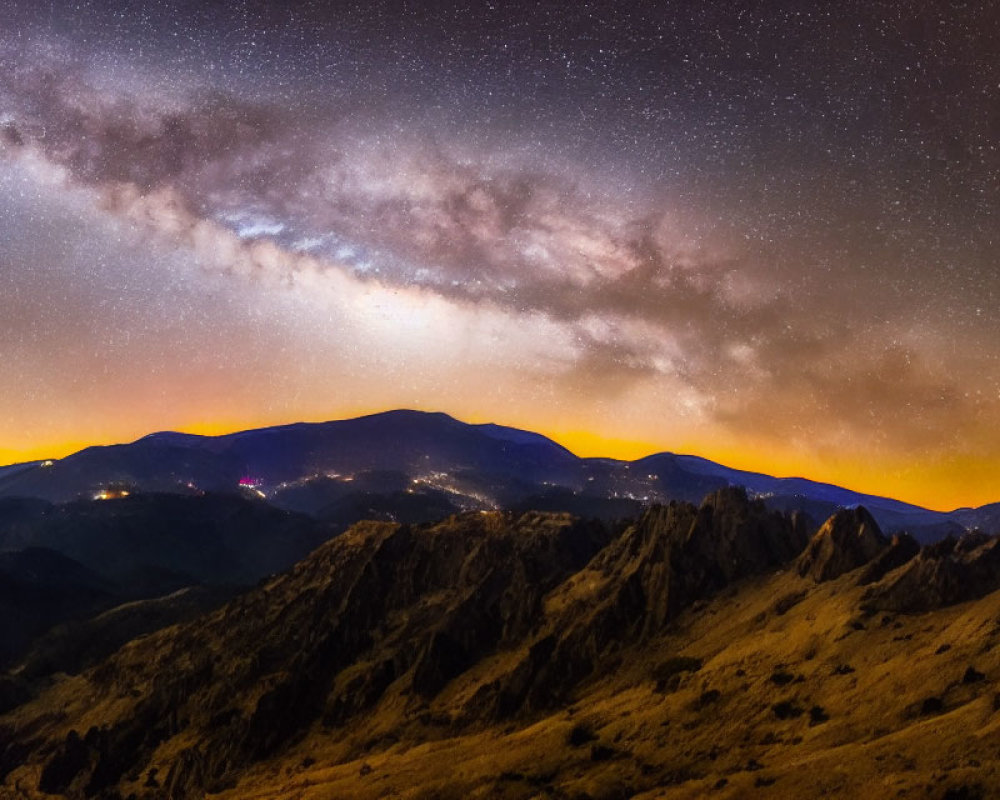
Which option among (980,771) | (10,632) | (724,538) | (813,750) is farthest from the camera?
(10,632)

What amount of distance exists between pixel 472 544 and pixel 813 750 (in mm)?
82973

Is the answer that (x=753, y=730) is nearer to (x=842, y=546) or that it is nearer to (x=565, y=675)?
(x=565, y=675)

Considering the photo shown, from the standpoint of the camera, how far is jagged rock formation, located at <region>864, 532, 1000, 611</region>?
71.9 m

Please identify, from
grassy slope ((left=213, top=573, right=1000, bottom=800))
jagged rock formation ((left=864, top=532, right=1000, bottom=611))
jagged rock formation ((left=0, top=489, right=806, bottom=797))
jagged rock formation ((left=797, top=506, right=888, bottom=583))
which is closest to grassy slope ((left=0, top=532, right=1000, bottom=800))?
grassy slope ((left=213, top=573, right=1000, bottom=800))

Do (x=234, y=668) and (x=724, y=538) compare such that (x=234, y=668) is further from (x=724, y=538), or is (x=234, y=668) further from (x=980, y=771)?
(x=980, y=771)

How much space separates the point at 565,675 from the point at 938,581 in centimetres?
4222

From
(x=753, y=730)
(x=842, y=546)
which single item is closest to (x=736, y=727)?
(x=753, y=730)

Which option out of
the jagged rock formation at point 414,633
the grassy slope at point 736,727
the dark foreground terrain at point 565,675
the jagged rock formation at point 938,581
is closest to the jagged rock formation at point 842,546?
the dark foreground terrain at point 565,675

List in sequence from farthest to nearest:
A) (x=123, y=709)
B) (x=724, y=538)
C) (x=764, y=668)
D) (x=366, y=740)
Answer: (x=123, y=709) < (x=724, y=538) < (x=366, y=740) < (x=764, y=668)

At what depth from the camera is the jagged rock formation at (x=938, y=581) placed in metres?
71.9

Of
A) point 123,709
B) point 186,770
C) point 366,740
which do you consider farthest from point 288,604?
point 366,740

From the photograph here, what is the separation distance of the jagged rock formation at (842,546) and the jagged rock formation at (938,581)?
10.0 meters

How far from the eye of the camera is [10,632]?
635 feet

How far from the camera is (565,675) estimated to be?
90.2 m
